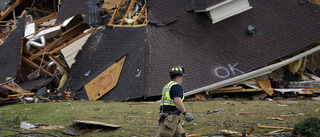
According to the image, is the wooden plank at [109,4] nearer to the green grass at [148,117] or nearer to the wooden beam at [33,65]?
the wooden beam at [33,65]

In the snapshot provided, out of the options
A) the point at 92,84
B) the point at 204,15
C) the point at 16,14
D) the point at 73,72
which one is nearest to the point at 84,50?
the point at 73,72

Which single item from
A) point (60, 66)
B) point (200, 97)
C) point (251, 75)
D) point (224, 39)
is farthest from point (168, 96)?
point (60, 66)

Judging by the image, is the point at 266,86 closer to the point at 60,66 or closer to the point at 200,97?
the point at 200,97

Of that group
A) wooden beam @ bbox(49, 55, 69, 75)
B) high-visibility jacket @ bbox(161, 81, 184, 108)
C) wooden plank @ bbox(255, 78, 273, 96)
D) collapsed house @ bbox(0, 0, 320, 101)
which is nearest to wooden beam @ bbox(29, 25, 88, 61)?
collapsed house @ bbox(0, 0, 320, 101)

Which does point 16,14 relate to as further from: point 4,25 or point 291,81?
point 291,81

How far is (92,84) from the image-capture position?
50.7 ft

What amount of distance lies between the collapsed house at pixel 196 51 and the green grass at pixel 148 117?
219 cm

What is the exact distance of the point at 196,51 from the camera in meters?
15.0

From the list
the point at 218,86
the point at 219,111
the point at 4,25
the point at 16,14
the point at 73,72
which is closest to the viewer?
the point at 219,111

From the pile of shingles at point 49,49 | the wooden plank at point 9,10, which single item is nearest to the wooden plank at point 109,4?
the pile of shingles at point 49,49

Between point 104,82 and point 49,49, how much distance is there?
3.81m

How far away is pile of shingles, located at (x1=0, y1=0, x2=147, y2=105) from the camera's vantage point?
52.1 ft

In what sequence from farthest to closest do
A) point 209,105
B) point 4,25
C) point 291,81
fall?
1. point 4,25
2. point 291,81
3. point 209,105

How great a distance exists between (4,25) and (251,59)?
14.7 m
